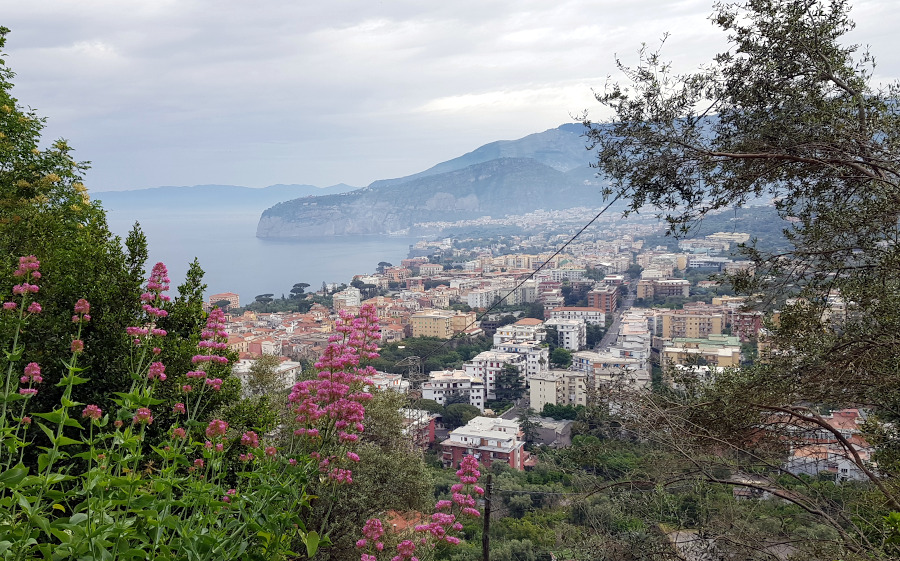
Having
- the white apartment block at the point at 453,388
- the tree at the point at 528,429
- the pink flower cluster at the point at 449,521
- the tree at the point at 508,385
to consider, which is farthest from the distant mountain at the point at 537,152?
the pink flower cluster at the point at 449,521

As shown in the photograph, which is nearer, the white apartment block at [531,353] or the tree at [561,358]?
the white apartment block at [531,353]

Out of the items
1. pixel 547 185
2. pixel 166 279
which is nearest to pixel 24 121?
pixel 166 279

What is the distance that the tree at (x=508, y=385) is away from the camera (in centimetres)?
2014

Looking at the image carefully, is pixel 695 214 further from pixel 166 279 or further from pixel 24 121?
pixel 24 121

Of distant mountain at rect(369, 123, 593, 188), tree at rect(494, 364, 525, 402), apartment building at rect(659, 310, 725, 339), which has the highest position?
distant mountain at rect(369, 123, 593, 188)

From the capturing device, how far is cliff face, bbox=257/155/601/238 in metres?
93.6

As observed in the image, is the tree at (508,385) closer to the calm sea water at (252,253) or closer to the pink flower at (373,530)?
the calm sea water at (252,253)

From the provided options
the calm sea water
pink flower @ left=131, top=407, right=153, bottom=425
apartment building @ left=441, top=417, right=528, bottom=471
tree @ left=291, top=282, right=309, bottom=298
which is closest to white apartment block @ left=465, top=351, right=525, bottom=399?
apartment building @ left=441, top=417, right=528, bottom=471

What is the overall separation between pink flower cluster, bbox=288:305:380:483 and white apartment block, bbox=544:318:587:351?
79.8 feet

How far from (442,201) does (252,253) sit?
5130 centimetres

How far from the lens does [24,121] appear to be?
4.67 meters

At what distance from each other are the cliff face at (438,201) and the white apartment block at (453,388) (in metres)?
75.1

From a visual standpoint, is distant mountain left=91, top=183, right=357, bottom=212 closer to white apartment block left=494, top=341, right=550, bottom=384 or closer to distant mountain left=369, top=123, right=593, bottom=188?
distant mountain left=369, top=123, right=593, bottom=188

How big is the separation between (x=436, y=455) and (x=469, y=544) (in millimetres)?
6079
